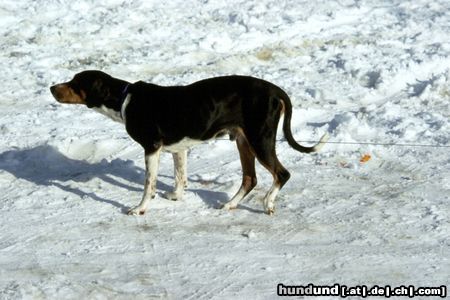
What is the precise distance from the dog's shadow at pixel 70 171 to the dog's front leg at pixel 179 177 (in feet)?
0.74

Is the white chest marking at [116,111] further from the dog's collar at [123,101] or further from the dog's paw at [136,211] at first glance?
the dog's paw at [136,211]

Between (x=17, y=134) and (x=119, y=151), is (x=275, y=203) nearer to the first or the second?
(x=119, y=151)

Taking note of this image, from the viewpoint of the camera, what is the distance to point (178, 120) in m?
6.67

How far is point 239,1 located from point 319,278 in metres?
11.0

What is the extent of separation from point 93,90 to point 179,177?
1.22 m

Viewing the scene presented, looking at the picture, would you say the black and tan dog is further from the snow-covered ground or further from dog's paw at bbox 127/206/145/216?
the snow-covered ground

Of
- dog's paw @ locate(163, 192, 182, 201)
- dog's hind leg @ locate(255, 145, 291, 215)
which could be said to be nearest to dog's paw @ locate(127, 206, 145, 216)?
Answer: dog's paw @ locate(163, 192, 182, 201)

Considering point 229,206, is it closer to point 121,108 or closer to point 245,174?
point 245,174

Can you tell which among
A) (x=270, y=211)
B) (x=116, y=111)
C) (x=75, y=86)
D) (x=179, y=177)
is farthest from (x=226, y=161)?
(x=75, y=86)

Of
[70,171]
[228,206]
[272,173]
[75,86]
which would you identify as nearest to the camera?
[272,173]

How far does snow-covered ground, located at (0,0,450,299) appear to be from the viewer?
17.9 feet

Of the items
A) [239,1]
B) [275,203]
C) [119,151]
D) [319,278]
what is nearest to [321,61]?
[239,1]

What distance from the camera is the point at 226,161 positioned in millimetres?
8133

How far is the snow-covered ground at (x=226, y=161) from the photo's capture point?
5.46 metres
